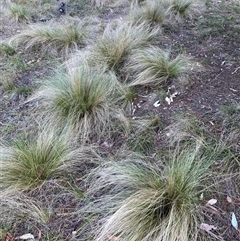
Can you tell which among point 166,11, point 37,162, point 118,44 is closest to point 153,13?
point 166,11

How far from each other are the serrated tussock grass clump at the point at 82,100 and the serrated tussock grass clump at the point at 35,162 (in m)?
0.33

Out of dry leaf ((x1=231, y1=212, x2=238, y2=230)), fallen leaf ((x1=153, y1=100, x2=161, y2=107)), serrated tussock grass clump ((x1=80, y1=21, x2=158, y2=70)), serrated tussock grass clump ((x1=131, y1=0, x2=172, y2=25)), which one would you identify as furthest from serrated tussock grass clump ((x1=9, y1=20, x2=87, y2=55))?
dry leaf ((x1=231, y1=212, x2=238, y2=230))

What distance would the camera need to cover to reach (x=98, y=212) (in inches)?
80.0

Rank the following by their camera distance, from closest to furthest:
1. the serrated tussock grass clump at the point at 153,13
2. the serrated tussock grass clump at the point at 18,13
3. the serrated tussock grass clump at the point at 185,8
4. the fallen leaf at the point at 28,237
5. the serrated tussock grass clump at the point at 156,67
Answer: the fallen leaf at the point at 28,237
the serrated tussock grass clump at the point at 156,67
the serrated tussock grass clump at the point at 153,13
the serrated tussock grass clump at the point at 185,8
the serrated tussock grass clump at the point at 18,13

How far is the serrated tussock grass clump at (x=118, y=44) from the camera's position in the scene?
3.75 m

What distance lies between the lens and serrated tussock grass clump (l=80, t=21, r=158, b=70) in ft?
12.3

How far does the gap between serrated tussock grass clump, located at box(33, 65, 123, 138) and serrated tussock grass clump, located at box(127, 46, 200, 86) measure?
33 centimetres

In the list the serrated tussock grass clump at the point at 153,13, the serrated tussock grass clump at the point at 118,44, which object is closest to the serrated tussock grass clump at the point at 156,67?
the serrated tussock grass clump at the point at 118,44

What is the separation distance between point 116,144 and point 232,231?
1137mm

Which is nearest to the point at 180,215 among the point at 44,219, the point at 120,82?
the point at 44,219

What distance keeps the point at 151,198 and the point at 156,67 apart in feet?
6.08

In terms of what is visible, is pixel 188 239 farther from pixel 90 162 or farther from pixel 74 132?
pixel 74 132

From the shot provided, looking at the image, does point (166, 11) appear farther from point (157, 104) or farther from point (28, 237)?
point (28, 237)

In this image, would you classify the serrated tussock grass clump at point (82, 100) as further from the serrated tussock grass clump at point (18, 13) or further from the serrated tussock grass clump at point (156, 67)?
the serrated tussock grass clump at point (18, 13)
